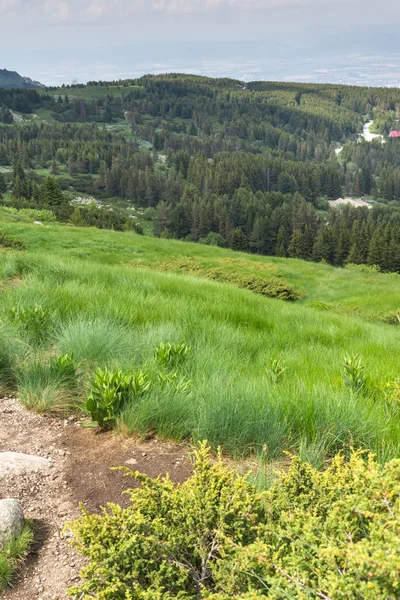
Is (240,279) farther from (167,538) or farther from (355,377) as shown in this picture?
(167,538)

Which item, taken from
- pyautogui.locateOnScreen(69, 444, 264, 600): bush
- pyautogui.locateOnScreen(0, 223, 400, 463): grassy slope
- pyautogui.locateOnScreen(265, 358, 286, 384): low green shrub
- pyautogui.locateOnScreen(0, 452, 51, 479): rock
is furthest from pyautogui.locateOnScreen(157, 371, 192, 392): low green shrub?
pyautogui.locateOnScreen(69, 444, 264, 600): bush

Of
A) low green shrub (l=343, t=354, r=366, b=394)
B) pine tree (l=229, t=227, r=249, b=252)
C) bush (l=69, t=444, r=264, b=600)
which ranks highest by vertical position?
bush (l=69, t=444, r=264, b=600)

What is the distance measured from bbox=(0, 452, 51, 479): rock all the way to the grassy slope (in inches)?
30.3

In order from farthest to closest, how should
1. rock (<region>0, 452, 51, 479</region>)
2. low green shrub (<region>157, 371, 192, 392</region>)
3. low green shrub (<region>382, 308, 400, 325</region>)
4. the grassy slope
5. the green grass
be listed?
low green shrub (<region>382, 308, 400, 325</region>) < low green shrub (<region>157, 371, 192, 392</region>) < the grassy slope < rock (<region>0, 452, 51, 479</region>) < the green grass

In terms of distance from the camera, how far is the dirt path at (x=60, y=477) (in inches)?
95.4

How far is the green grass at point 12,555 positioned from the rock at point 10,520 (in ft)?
0.12

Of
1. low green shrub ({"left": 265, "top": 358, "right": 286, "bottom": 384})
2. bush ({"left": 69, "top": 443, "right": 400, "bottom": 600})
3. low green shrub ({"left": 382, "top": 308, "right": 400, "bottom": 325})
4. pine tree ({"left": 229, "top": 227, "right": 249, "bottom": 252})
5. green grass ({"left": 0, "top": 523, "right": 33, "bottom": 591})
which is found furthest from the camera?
pine tree ({"left": 229, "top": 227, "right": 249, "bottom": 252})

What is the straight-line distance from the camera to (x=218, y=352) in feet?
18.1

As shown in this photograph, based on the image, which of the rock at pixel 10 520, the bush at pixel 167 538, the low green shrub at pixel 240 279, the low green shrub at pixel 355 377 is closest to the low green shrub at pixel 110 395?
the rock at pixel 10 520

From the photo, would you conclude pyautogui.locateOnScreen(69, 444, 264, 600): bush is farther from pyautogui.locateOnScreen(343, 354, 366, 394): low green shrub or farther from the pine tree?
the pine tree

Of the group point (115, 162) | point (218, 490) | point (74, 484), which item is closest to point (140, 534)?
point (218, 490)

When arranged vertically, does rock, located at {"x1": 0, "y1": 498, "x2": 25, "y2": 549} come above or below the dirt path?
above

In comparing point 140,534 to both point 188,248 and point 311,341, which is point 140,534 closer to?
point 311,341

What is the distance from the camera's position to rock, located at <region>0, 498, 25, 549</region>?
2492 millimetres
